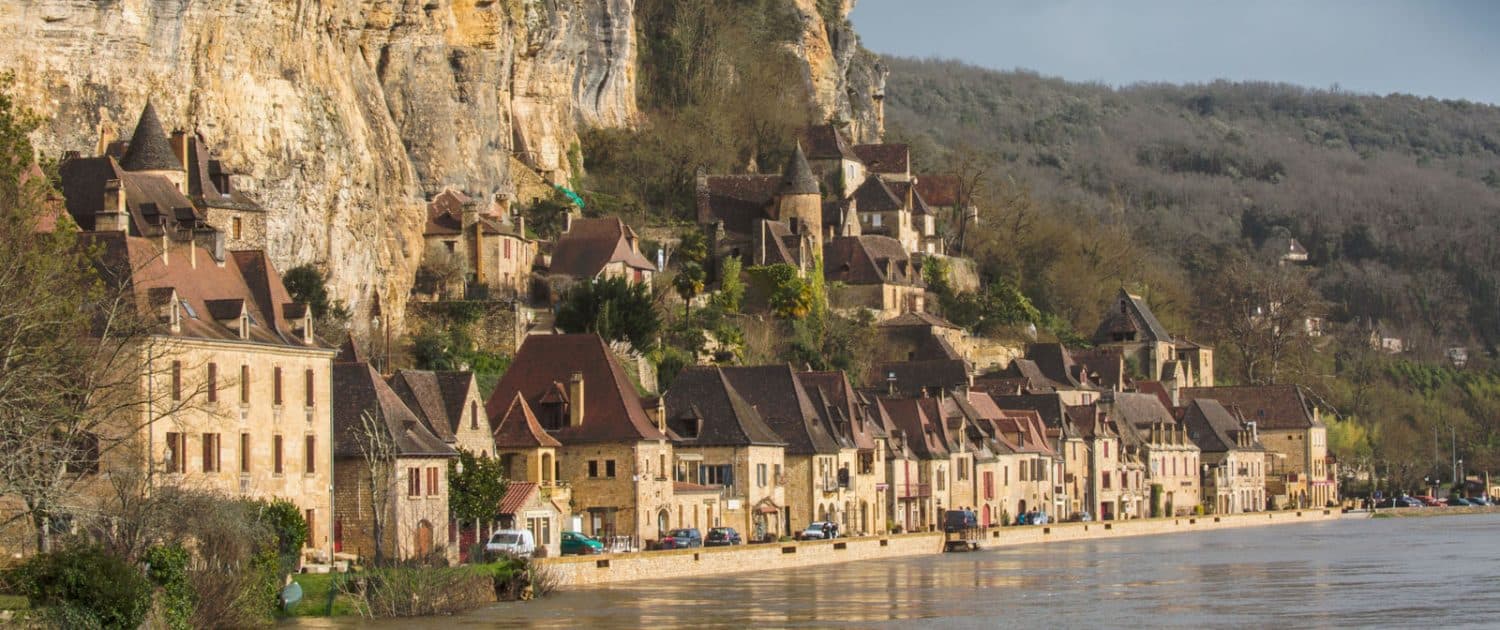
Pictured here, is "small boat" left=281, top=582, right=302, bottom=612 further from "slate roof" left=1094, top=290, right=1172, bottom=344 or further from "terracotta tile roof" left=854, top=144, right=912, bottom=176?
"slate roof" left=1094, top=290, right=1172, bottom=344

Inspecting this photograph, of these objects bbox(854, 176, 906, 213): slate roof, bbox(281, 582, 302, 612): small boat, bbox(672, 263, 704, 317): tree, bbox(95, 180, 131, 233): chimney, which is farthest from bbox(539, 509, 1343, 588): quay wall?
bbox(854, 176, 906, 213): slate roof

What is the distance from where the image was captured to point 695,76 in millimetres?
130500

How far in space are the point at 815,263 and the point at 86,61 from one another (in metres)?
48.6

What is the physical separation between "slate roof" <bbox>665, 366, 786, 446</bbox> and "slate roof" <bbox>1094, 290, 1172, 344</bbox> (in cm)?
5856

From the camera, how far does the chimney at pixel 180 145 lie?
7331cm

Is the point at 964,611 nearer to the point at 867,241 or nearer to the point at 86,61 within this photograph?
the point at 86,61

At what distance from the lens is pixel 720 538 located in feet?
248

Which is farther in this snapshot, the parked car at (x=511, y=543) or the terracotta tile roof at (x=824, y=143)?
the terracotta tile roof at (x=824, y=143)

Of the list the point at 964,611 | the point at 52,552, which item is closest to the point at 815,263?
the point at 964,611

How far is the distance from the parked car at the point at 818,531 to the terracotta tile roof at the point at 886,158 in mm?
55728

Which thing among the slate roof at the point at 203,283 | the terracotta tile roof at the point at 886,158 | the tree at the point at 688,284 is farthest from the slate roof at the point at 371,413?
the terracotta tile roof at the point at 886,158

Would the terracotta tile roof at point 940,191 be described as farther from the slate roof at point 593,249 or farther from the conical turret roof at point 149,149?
the conical turret roof at point 149,149

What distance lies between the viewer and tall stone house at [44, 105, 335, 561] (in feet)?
178

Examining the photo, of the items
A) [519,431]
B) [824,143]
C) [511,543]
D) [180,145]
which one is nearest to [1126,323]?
[824,143]
